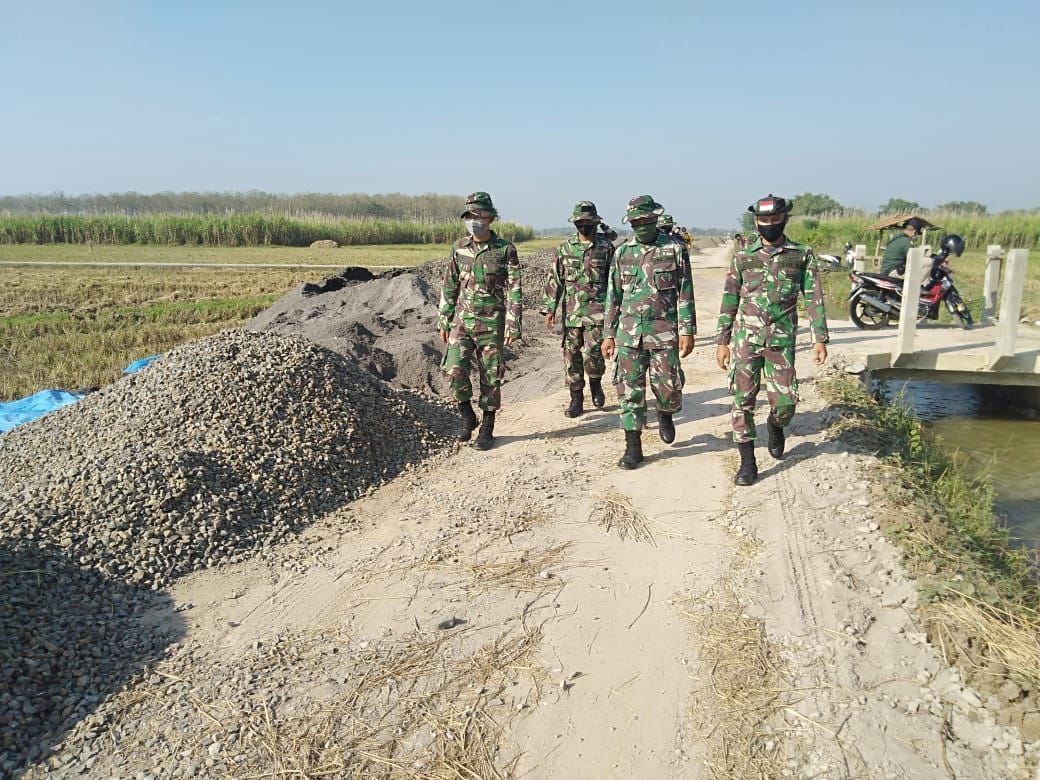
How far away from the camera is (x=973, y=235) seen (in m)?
27.6

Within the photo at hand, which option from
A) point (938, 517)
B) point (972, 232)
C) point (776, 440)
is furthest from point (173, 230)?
point (938, 517)

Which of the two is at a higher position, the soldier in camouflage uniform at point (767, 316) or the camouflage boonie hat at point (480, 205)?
the camouflage boonie hat at point (480, 205)

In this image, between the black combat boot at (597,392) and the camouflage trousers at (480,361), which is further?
the black combat boot at (597,392)

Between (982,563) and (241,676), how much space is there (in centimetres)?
370

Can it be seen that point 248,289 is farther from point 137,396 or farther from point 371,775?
point 371,775

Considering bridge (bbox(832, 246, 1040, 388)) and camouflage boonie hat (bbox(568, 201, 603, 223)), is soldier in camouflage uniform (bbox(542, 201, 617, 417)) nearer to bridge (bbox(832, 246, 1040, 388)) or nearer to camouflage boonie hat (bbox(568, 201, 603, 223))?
camouflage boonie hat (bbox(568, 201, 603, 223))

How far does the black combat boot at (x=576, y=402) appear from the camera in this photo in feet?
21.7

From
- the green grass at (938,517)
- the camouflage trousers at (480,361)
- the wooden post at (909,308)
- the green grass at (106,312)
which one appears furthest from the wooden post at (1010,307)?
the green grass at (106,312)

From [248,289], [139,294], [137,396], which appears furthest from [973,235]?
[137,396]

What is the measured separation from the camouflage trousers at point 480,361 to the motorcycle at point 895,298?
20.7 ft

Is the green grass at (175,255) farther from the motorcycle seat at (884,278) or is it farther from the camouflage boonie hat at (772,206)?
the camouflage boonie hat at (772,206)

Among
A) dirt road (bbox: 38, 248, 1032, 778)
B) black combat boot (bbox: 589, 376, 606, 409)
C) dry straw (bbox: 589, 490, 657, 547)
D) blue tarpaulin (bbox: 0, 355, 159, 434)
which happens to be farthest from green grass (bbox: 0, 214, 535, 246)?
dry straw (bbox: 589, 490, 657, 547)

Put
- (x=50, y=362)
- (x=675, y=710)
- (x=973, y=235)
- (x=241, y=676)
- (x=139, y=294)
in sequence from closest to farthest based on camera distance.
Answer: (x=675, y=710) < (x=241, y=676) < (x=50, y=362) < (x=139, y=294) < (x=973, y=235)

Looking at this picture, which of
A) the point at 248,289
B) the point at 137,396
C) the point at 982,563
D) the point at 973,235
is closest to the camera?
the point at 982,563
